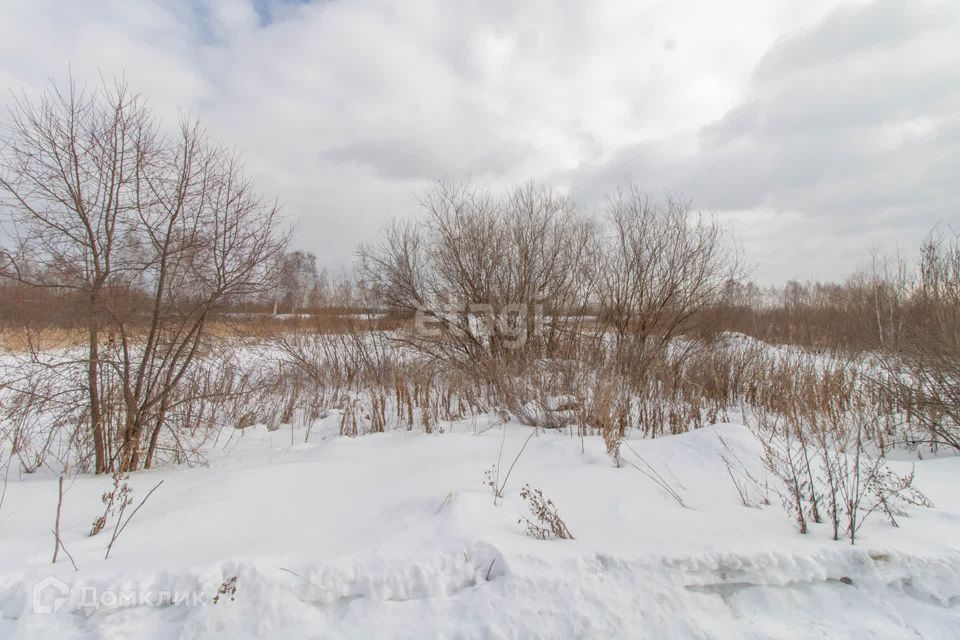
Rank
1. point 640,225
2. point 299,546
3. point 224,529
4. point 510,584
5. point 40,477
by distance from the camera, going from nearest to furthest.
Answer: point 510,584
point 299,546
point 224,529
point 40,477
point 640,225

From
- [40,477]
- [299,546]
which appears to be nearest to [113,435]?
[40,477]

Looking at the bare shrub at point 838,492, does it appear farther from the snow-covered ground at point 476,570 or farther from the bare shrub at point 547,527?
the bare shrub at point 547,527

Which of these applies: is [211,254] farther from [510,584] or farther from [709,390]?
[709,390]

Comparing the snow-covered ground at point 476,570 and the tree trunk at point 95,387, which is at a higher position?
the tree trunk at point 95,387

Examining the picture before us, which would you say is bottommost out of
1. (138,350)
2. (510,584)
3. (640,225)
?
(510,584)

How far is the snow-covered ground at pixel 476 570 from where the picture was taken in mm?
1999

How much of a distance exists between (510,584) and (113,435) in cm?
476

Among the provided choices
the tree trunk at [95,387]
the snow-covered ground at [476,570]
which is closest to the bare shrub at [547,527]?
the snow-covered ground at [476,570]

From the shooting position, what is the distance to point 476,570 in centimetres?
229

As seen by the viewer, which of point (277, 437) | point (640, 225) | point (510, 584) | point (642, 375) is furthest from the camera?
point (640, 225)

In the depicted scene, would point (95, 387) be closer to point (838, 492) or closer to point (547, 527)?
point (547, 527)

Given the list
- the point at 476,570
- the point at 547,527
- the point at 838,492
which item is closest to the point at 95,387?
the point at 476,570

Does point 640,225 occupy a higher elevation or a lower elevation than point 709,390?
higher

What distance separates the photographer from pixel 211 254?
4.75m
